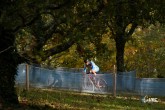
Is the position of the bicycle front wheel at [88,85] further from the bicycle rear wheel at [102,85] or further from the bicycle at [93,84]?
the bicycle rear wheel at [102,85]

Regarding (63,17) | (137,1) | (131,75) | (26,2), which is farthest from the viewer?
(131,75)

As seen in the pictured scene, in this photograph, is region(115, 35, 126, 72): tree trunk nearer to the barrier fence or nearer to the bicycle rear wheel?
the barrier fence

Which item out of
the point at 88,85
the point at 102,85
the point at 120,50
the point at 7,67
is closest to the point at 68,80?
the point at 88,85

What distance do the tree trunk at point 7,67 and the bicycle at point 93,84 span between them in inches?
490

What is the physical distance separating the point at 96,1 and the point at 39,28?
459 centimetres

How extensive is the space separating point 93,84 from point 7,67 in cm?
1284

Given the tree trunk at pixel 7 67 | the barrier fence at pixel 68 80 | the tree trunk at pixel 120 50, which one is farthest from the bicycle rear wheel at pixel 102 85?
the tree trunk at pixel 7 67

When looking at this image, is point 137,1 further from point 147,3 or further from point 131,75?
point 131,75

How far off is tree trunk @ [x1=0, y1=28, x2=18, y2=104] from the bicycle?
12.4 m

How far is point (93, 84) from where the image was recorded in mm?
26578

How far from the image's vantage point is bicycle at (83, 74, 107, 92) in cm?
2656

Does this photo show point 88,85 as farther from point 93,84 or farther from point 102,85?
point 102,85

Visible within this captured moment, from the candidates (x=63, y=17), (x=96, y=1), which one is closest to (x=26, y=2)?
(x=63, y=17)

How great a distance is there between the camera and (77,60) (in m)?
44.4
